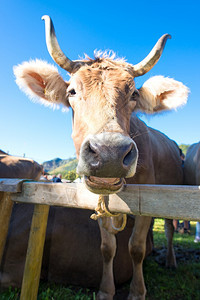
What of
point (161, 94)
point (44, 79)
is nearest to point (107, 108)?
point (44, 79)

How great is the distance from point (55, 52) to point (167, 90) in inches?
62.8

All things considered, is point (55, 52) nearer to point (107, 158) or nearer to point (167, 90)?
point (167, 90)

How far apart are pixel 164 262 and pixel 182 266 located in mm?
407

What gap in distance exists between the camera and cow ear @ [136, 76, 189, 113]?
2965mm

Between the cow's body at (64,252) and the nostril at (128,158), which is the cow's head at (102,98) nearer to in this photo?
the nostril at (128,158)

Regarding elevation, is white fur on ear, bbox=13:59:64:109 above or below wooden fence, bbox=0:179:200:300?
above

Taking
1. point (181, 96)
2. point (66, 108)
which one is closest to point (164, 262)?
point (181, 96)

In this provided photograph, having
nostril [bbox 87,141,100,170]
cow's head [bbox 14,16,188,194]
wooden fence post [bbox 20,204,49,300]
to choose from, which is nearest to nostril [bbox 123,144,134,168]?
cow's head [bbox 14,16,188,194]

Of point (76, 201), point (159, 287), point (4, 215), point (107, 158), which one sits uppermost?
point (107, 158)

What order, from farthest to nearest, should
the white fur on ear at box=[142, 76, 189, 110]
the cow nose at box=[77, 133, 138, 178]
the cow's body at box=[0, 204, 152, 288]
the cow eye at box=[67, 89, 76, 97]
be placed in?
1. the cow's body at box=[0, 204, 152, 288]
2. the white fur on ear at box=[142, 76, 189, 110]
3. the cow eye at box=[67, 89, 76, 97]
4. the cow nose at box=[77, 133, 138, 178]

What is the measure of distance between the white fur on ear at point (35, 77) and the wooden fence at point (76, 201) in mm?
1409

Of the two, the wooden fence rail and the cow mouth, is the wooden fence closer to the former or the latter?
the wooden fence rail

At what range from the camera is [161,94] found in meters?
3.15

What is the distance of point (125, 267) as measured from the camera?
3539 millimetres
